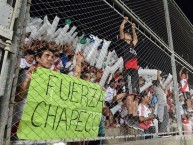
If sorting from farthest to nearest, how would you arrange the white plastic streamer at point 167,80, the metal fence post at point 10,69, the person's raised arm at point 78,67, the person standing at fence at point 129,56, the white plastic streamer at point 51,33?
1. the white plastic streamer at point 167,80
2. the person standing at fence at point 129,56
3. the white plastic streamer at point 51,33
4. the person's raised arm at point 78,67
5. the metal fence post at point 10,69

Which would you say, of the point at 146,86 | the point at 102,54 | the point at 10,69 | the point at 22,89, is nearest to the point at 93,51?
the point at 102,54

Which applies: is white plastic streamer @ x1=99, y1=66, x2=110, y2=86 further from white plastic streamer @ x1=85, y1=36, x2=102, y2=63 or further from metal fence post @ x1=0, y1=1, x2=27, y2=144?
metal fence post @ x1=0, y1=1, x2=27, y2=144

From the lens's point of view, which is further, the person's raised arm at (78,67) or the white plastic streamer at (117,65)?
the white plastic streamer at (117,65)

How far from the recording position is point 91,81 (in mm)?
2941

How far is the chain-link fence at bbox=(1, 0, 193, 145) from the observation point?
1615 millimetres

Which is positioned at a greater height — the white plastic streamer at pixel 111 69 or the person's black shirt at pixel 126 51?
the person's black shirt at pixel 126 51

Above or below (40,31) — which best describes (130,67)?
below

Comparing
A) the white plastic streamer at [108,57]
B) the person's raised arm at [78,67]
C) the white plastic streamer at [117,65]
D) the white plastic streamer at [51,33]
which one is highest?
the white plastic streamer at [51,33]

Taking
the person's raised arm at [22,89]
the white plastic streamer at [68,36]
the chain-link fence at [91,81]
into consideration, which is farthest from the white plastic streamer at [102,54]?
the person's raised arm at [22,89]

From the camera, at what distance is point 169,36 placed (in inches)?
177

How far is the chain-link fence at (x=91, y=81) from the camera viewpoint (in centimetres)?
162

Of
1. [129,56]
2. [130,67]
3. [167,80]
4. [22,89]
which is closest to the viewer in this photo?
[22,89]

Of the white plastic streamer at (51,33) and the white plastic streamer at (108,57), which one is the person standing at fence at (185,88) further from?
the white plastic streamer at (51,33)

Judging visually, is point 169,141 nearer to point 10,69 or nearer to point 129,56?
point 129,56
